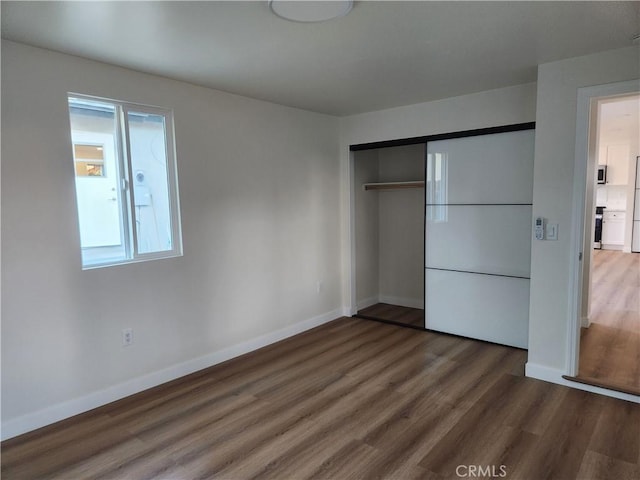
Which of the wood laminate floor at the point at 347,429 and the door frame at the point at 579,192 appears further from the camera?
the door frame at the point at 579,192

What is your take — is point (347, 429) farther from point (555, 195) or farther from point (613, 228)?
point (613, 228)

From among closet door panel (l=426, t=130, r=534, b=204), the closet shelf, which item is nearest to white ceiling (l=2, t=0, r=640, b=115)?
closet door panel (l=426, t=130, r=534, b=204)

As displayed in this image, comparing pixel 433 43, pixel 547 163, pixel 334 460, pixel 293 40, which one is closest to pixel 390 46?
pixel 433 43

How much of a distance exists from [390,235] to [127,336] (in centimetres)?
339

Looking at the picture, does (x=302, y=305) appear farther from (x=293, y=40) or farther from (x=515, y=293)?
(x=293, y=40)

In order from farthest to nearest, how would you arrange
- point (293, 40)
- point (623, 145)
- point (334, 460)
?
point (623, 145) < point (293, 40) < point (334, 460)

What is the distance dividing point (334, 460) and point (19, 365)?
1992 mm

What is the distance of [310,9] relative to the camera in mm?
2006

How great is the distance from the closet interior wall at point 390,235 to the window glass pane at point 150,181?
93.7 inches

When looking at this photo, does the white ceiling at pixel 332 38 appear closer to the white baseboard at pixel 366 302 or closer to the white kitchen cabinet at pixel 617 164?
the white baseboard at pixel 366 302

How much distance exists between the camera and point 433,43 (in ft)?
8.23

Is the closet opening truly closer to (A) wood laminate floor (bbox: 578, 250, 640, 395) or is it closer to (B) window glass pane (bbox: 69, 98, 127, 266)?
(A) wood laminate floor (bbox: 578, 250, 640, 395)

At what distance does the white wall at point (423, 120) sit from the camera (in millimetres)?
3578

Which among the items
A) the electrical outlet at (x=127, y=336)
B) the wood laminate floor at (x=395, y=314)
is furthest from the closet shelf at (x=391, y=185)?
the electrical outlet at (x=127, y=336)
